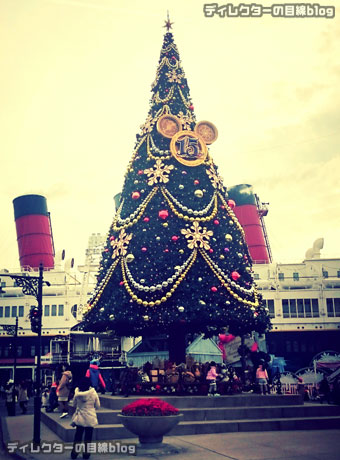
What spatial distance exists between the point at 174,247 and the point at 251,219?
133 feet

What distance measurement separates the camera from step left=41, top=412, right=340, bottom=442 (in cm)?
1342

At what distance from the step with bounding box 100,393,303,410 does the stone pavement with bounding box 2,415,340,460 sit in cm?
226

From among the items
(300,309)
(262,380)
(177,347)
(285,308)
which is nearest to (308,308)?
(300,309)

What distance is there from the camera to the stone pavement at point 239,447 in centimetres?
1058

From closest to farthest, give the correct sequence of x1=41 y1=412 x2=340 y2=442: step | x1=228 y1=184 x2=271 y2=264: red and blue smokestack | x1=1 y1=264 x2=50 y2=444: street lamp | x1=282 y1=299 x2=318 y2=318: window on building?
x1=1 y1=264 x2=50 y2=444: street lamp → x1=41 y1=412 x2=340 y2=442: step → x1=282 y1=299 x2=318 y2=318: window on building → x1=228 y1=184 x2=271 y2=264: red and blue smokestack

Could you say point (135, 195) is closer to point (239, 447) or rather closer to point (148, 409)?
point (148, 409)

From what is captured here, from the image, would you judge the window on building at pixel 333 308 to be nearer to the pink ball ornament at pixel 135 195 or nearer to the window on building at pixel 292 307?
the window on building at pixel 292 307

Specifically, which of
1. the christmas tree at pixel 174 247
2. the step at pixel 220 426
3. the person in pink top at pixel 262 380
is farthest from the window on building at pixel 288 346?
the step at pixel 220 426

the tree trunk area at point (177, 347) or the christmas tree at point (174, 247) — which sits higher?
the christmas tree at point (174, 247)

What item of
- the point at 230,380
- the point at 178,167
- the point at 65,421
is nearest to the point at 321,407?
the point at 230,380

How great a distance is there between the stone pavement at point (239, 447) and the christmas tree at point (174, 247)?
4.80 m

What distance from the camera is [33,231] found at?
5544 centimetres

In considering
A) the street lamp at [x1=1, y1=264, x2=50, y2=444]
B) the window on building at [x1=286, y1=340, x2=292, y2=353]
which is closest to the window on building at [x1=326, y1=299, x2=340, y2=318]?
the window on building at [x1=286, y1=340, x2=292, y2=353]

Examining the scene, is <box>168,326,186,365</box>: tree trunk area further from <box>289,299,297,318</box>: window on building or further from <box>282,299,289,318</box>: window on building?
<box>289,299,297,318</box>: window on building
